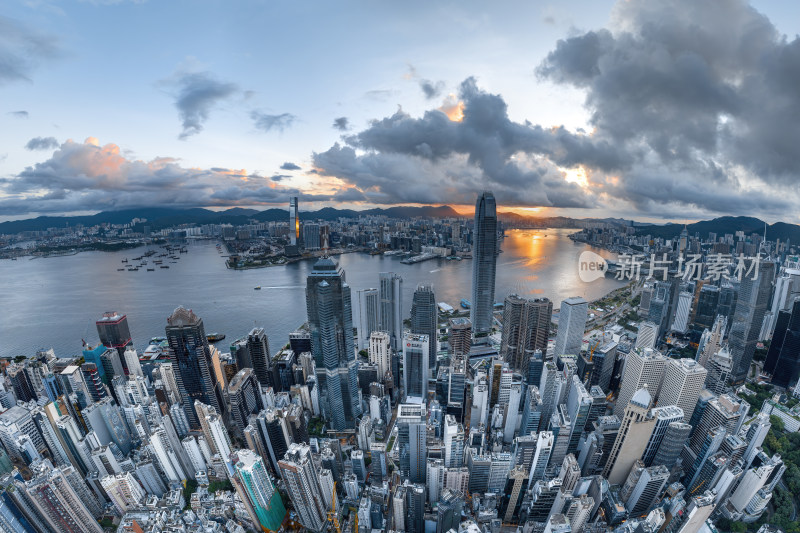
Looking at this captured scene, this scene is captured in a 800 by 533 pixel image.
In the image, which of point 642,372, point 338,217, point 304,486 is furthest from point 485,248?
point 338,217

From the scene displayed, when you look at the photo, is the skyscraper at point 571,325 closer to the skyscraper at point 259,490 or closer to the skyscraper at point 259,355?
the skyscraper at point 259,490

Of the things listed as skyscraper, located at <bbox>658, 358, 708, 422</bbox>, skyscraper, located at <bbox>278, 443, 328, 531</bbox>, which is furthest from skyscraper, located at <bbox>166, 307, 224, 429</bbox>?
skyscraper, located at <bbox>658, 358, 708, 422</bbox>

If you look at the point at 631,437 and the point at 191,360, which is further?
the point at 191,360

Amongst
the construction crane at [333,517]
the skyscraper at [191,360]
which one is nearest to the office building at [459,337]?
the construction crane at [333,517]

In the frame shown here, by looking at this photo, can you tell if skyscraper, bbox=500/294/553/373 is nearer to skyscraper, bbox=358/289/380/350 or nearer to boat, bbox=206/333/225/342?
skyscraper, bbox=358/289/380/350

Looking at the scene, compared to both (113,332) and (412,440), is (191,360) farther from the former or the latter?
(113,332)

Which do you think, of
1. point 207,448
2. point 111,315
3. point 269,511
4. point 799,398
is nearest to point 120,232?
point 111,315
